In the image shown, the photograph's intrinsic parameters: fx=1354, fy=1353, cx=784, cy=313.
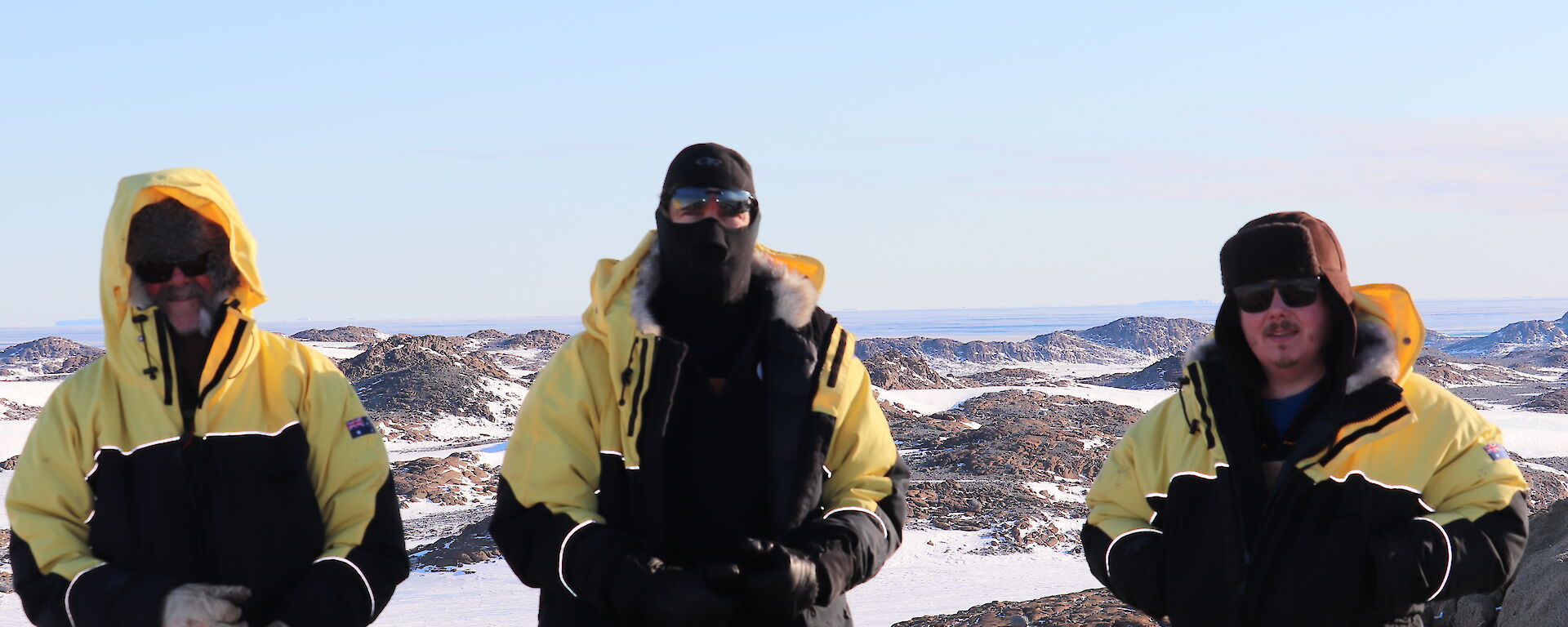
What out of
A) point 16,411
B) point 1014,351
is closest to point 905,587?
point 16,411

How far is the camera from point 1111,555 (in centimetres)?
380

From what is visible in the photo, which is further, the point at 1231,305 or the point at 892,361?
the point at 892,361

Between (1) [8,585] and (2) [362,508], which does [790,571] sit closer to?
(2) [362,508]

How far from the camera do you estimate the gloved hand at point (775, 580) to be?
3.37 m

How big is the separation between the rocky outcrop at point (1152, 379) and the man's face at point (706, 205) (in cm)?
2734

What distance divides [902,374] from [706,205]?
83.3 feet

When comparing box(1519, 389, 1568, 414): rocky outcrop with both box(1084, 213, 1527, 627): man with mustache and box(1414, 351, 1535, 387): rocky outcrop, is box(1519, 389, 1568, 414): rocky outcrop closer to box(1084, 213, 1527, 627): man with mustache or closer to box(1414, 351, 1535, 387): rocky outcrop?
box(1414, 351, 1535, 387): rocky outcrop

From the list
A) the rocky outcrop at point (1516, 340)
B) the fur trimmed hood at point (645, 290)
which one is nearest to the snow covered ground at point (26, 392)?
the fur trimmed hood at point (645, 290)

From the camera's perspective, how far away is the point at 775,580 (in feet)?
11.0

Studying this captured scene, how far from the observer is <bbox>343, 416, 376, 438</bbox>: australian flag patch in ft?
11.5

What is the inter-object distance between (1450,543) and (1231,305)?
838 millimetres

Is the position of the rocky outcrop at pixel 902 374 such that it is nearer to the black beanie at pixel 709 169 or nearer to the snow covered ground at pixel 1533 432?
the snow covered ground at pixel 1533 432

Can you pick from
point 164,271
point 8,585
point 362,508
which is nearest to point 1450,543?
point 362,508

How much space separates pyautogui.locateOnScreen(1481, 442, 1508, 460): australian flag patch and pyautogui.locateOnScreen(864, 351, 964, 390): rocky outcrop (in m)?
23.2
